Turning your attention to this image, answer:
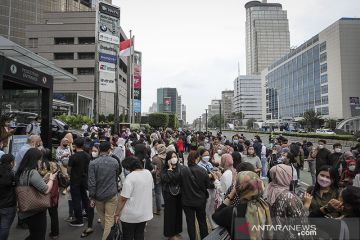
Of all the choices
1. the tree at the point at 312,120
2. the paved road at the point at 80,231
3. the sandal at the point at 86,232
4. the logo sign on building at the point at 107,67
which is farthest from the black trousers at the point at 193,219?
the tree at the point at 312,120

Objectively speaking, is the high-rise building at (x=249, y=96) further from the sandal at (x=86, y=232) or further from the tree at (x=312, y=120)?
the sandal at (x=86, y=232)

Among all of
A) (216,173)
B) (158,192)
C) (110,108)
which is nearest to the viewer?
(216,173)

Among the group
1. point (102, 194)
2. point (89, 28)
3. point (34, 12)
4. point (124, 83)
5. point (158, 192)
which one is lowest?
point (158, 192)

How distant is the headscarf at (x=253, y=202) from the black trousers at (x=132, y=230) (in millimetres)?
2041

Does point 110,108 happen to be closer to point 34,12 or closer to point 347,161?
point 34,12

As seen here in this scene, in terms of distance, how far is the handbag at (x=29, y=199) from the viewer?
4.07m

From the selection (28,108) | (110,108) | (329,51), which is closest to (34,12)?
(110,108)

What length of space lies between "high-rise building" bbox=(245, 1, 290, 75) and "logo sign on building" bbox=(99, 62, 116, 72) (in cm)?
18480

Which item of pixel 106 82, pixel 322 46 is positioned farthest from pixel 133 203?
pixel 322 46

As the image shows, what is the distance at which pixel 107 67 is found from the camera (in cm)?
1803

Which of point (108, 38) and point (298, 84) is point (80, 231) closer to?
point (108, 38)

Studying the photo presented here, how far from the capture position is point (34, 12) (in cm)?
8594

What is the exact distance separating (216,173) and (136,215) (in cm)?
236

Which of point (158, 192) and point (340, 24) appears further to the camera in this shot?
point (340, 24)
